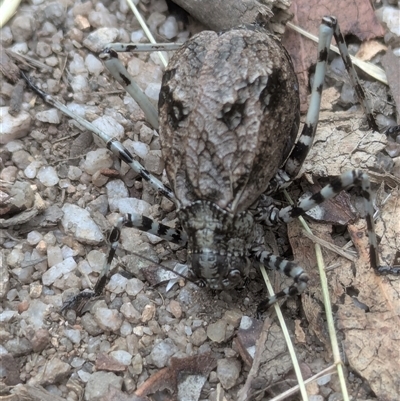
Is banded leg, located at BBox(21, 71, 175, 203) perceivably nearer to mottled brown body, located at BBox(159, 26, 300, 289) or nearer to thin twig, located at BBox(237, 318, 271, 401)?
mottled brown body, located at BBox(159, 26, 300, 289)

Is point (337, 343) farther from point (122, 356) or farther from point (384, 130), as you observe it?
point (384, 130)

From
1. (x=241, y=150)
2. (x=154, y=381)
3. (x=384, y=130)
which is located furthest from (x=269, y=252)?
(x=384, y=130)

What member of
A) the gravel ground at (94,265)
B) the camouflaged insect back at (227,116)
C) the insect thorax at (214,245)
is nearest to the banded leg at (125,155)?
the gravel ground at (94,265)

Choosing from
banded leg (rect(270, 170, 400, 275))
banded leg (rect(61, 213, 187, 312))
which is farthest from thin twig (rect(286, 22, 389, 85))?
banded leg (rect(61, 213, 187, 312))

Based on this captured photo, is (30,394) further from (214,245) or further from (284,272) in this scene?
(284,272)

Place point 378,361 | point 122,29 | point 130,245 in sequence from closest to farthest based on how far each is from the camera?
point 378,361 < point 130,245 < point 122,29

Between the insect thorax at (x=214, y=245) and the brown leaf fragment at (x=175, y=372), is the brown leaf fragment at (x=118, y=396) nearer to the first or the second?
the brown leaf fragment at (x=175, y=372)
